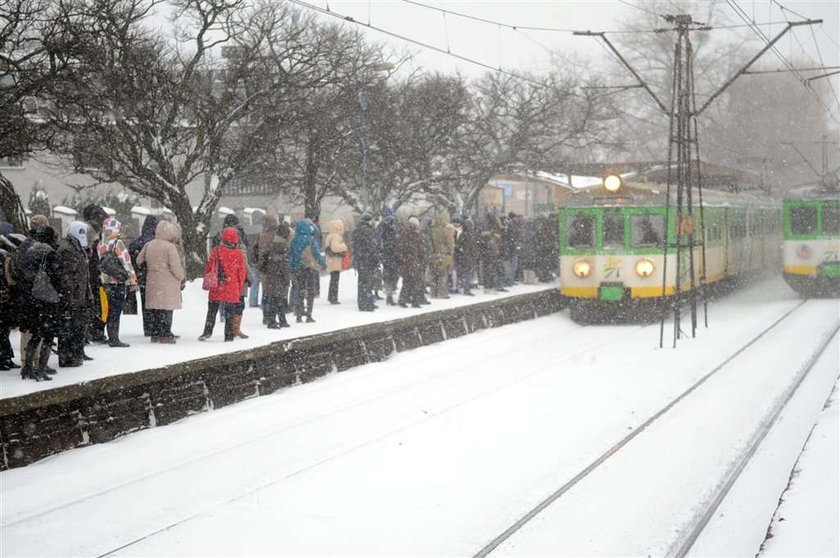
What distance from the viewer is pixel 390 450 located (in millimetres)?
9828

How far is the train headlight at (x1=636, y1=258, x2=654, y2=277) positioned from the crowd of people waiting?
2994mm

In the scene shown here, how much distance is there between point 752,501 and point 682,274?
12985mm

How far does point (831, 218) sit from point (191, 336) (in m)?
17.6

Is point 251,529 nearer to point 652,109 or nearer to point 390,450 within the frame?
point 390,450

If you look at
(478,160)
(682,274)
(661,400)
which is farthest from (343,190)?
(661,400)

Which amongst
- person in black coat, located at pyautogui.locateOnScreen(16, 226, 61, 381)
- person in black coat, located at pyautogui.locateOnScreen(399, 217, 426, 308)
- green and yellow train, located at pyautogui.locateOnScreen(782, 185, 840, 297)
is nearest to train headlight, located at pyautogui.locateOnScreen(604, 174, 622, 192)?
person in black coat, located at pyautogui.locateOnScreen(399, 217, 426, 308)

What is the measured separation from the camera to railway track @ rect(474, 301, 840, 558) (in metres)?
7.16

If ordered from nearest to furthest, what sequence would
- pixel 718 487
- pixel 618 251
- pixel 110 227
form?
1. pixel 718 487
2. pixel 110 227
3. pixel 618 251

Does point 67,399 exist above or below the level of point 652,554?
above

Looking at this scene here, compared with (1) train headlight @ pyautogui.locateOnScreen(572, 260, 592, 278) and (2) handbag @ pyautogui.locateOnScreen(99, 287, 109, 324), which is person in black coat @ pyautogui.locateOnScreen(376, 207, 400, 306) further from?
(2) handbag @ pyautogui.locateOnScreen(99, 287, 109, 324)

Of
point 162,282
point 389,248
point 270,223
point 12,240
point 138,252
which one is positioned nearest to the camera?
point 12,240

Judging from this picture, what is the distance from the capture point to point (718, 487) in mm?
8539

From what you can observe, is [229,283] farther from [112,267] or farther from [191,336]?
[112,267]

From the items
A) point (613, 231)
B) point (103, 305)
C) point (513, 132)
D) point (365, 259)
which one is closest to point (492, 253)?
point (613, 231)
